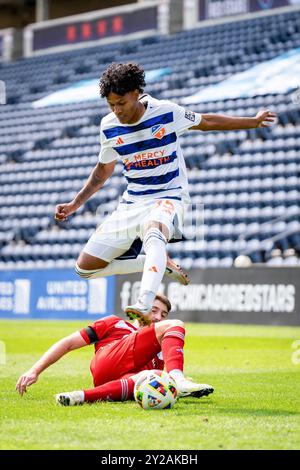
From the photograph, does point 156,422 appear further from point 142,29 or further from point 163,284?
point 142,29

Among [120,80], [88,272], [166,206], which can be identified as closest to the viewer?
[120,80]

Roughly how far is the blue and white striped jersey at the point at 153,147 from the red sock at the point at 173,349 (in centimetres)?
119

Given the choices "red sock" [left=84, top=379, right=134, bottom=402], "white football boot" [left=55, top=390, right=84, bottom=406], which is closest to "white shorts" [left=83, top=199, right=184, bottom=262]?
"red sock" [left=84, top=379, right=134, bottom=402]

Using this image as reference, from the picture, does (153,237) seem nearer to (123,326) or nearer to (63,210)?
(123,326)

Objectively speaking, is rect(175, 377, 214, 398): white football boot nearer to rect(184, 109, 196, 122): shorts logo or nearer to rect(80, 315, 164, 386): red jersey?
rect(80, 315, 164, 386): red jersey

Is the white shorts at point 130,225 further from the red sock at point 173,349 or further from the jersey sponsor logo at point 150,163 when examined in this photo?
the red sock at point 173,349

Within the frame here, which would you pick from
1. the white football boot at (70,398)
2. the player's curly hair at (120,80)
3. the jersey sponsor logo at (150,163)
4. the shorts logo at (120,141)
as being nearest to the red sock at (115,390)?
the white football boot at (70,398)

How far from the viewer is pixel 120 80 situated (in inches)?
250

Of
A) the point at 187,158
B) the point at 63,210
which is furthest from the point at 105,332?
the point at 187,158

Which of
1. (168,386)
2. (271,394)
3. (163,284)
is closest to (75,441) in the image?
(168,386)

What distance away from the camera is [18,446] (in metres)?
4.30

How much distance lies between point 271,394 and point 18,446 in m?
3.01

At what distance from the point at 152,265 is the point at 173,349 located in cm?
58
